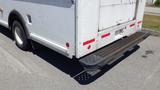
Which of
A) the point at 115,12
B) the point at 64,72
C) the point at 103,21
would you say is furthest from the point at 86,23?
the point at 64,72

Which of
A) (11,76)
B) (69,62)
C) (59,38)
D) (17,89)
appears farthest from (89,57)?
(11,76)

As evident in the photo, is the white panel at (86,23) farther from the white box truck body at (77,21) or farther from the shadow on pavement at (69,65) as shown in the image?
the shadow on pavement at (69,65)

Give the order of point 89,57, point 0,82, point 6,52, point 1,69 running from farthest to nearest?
1. point 6,52
2. point 1,69
3. point 0,82
4. point 89,57

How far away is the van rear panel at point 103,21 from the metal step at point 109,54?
112 millimetres

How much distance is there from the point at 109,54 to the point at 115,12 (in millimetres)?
998

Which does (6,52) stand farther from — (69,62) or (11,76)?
(69,62)

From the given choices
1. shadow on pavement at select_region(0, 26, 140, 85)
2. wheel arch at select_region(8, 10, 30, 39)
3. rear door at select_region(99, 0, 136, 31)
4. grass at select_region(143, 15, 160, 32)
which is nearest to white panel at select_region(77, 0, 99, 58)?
rear door at select_region(99, 0, 136, 31)

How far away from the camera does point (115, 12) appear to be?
3.84m

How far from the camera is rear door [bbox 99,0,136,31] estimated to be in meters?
3.47

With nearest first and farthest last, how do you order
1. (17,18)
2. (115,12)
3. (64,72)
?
(115,12)
(64,72)
(17,18)

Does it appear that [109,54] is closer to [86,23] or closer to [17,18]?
[86,23]

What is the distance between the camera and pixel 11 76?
12.4 ft

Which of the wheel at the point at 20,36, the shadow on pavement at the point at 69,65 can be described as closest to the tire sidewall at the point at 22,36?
the wheel at the point at 20,36

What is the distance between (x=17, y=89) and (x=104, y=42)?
1978mm
